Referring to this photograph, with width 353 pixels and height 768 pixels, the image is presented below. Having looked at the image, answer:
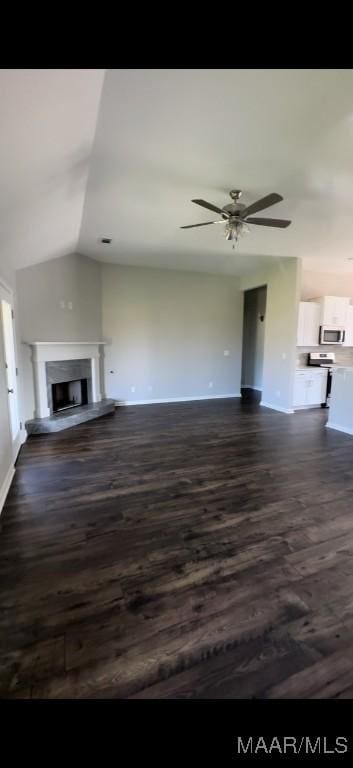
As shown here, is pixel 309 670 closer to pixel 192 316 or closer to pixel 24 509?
pixel 24 509

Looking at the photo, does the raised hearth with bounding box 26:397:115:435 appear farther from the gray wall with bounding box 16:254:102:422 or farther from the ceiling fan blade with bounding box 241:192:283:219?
the ceiling fan blade with bounding box 241:192:283:219

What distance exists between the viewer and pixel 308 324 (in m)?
6.29

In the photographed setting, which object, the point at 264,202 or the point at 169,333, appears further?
the point at 169,333

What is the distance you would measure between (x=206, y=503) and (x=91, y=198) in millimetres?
3420

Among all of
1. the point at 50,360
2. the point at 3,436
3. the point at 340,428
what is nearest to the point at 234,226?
the point at 3,436

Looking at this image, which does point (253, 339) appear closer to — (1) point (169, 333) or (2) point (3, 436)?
(1) point (169, 333)

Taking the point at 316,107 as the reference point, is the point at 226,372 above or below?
below

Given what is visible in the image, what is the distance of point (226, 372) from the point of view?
766 centimetres

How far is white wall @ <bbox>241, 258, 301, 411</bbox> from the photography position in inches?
231

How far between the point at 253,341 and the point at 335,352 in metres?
2.44

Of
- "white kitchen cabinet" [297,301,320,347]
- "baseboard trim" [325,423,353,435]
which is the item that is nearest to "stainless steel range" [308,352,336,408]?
"white kitchen cabinet" [297,301,320,347]

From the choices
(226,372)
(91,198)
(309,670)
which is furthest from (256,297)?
(309,670)

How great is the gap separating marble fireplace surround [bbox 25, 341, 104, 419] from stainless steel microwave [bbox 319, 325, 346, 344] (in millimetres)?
4594

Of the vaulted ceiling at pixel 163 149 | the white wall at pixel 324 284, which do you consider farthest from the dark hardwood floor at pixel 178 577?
the white wall at pixel 324 284
